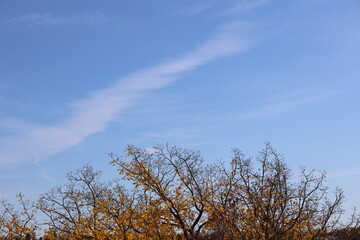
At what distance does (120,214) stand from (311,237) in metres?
7.43

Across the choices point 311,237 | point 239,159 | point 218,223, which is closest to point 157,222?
point 218,223

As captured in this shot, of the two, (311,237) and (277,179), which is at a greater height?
(277,179)

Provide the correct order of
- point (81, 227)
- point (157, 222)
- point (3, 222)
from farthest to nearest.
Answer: point (3, 222)
point (81, 227)
point (157, 222)

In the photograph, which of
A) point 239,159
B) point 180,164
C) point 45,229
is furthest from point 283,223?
point 45,229

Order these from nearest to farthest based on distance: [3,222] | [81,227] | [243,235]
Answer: [243,235] → [81,227] → [3,222]

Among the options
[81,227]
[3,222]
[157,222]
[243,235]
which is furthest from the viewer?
[3,222]

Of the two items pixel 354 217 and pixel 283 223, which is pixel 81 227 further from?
pixel 354 217

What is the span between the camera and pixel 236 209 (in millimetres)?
15961

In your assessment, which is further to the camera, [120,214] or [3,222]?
[3,222]

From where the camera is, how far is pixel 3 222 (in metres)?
20.9

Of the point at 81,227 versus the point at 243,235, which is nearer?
the point at 243,235

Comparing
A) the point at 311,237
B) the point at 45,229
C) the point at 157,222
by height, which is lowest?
the point at 311,237

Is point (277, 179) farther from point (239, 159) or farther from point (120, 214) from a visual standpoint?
point (120, 214)

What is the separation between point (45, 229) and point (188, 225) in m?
9.32
